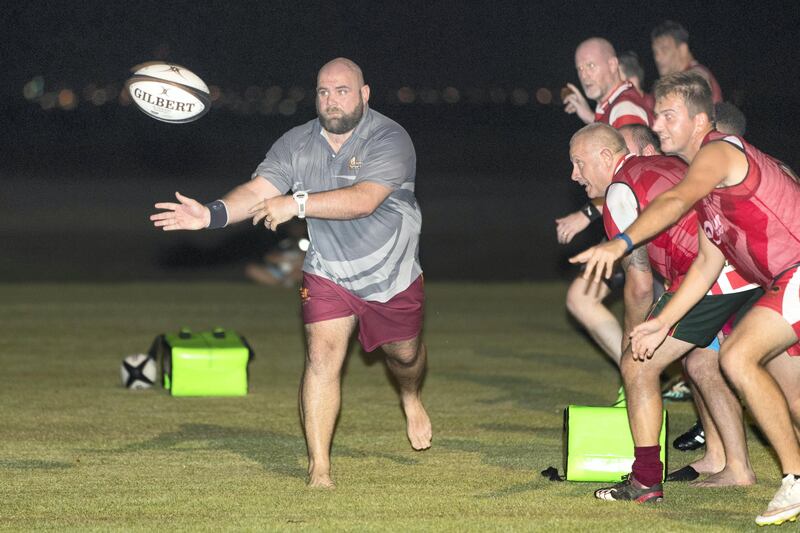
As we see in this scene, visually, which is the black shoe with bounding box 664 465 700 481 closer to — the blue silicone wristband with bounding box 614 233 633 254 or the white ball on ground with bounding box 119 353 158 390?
the blue silicone wristband with bounding box 614 233 633 254

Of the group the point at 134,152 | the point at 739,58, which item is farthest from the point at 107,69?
the point at 739,58

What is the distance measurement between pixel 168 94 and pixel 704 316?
12.0 ft

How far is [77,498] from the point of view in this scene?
682 cm

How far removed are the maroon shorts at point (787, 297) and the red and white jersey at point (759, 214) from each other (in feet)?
0.22

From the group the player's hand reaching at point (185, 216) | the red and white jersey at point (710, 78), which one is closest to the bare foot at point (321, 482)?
the player's hand reaching at point (185, 216)

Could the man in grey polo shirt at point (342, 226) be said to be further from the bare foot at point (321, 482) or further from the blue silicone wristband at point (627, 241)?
the blue silicone wristband at point (627, 241)

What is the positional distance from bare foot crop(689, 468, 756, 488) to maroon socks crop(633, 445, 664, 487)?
0.56m

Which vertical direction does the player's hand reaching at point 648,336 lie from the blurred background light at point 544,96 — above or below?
below

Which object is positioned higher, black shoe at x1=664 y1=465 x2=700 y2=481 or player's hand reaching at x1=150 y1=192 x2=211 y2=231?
player's hand reaching at x1=150 y1=192 x2=211 y2=231

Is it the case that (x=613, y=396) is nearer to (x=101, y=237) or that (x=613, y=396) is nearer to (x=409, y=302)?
(x=409, y=302)

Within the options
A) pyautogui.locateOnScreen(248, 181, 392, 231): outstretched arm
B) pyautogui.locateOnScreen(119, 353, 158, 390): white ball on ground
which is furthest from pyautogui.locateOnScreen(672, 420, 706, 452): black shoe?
pyautogui.locateOnScreen(119, 353, 158, 390): white ball on ground

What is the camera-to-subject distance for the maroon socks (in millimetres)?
6750

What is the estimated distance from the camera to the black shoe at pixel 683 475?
740 cm

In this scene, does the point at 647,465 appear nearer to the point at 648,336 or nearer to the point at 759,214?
the point at 648,336
